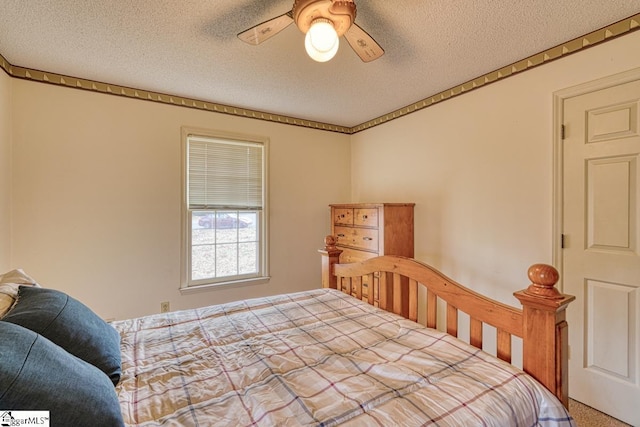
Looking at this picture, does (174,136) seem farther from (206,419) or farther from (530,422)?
(530,422)

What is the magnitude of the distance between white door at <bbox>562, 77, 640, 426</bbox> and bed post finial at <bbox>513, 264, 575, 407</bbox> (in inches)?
45.0

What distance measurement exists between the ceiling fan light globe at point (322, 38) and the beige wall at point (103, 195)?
200 cm

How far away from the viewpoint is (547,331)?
106cm

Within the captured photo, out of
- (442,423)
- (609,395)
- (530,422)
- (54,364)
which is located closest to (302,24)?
(54,364)

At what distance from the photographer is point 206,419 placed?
0.86m

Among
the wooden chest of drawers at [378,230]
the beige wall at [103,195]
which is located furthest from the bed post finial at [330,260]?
the beige wall at [103,195]

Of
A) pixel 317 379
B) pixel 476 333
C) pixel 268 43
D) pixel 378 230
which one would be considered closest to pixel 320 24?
pixel 268 43

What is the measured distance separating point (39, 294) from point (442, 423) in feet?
4.90

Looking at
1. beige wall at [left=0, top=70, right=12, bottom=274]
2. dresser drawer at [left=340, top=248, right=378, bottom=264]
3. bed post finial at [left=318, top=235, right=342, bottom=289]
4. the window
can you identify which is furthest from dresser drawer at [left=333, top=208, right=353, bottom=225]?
beige wall at [left=0, top=70, right=12, bottom=274]

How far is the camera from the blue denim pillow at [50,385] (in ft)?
1.98

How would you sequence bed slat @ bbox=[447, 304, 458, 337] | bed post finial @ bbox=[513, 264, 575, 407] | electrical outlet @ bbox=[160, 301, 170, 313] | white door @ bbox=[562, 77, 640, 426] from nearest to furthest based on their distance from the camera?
bed post finial @ bbox=[513, 264, 575, 407]
bed slat @ bbox=[447, 304, 458, 337]
white door @ bbox=[562, 77, 640, 426]
electrical outlet @ bbox=[160, 301, 170, 313]

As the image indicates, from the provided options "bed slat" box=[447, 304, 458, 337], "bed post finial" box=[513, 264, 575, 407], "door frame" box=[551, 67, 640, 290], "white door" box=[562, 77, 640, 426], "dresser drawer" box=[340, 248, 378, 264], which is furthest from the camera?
"dresser drawer" box=[340, 248, 378, 264]

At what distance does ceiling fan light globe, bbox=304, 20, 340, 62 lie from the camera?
4.42ft

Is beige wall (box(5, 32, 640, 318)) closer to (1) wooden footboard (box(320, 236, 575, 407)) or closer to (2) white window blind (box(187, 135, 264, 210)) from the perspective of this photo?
(2) white window blind (box(187, 135, 264, 210))
